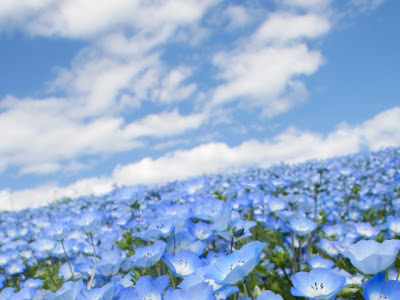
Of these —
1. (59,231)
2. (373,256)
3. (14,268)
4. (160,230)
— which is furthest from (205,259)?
(14,268)

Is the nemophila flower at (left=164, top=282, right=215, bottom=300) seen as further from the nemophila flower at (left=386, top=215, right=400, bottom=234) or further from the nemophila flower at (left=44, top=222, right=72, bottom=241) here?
the nemophila flower at (left=386, top=215, right=400, bottom=234)

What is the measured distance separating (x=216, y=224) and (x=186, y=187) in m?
1.14

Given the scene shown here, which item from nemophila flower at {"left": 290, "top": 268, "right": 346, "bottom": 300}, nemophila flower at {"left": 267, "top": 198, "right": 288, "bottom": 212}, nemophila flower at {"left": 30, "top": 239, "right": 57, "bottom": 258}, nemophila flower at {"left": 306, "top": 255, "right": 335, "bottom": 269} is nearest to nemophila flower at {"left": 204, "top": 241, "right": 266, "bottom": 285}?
nemophila flower at {"left": 290, "top": 268, "right": 346, "bottom": 300}

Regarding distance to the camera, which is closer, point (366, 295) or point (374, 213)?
point (366, 295)

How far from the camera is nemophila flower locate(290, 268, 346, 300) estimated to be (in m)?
1.16

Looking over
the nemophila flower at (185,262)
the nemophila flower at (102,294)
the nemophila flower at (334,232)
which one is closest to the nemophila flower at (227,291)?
the nemophila flower at (185,262)

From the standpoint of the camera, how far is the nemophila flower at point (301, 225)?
2.21 meters

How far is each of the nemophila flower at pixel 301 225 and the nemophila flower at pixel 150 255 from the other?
Answer: 3.25 feet

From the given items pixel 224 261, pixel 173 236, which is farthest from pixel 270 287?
pixel 224 261

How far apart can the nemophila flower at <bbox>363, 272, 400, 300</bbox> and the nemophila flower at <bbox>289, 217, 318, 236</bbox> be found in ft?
3.66

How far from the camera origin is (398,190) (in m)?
5.71

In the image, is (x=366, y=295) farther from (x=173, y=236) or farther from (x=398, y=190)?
(x=398, y=190)

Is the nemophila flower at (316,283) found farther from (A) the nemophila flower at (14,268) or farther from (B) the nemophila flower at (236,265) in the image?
(A) the nemophila flower at (14,268)

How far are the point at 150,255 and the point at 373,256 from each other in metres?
0.89
